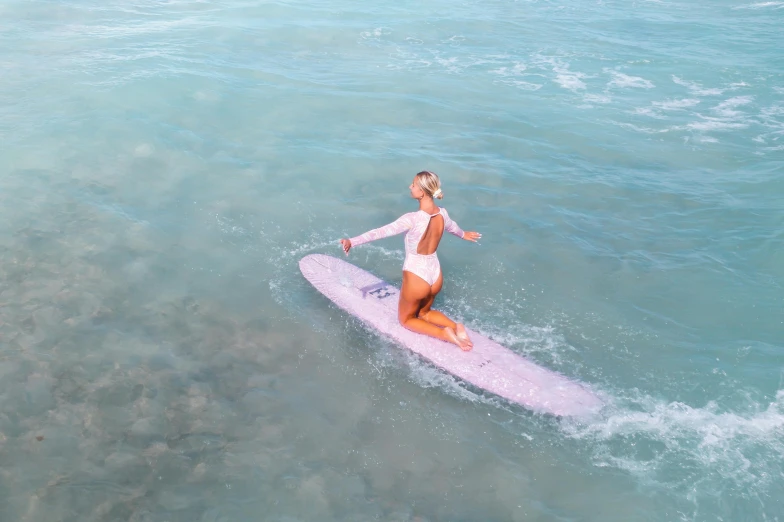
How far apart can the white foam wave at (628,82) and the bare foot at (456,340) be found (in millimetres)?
12997

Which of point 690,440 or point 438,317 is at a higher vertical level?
point 438,317

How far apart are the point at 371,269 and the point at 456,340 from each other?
8.58 feet

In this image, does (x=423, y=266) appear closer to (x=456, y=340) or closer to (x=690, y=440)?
(x=456, y=340)

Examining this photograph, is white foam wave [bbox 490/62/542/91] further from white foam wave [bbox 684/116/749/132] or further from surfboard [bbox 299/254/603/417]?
surfboard [bbox 299/254/603/417]

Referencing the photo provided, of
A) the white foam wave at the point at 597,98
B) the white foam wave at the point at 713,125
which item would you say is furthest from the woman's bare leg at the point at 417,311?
the white foam wave at the point at 597,98

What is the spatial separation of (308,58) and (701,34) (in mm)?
14465

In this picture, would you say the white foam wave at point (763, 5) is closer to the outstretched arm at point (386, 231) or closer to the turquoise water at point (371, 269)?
the turquoise water at point (371, 269)

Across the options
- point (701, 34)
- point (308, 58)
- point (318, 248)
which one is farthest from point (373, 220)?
point (701, 34)

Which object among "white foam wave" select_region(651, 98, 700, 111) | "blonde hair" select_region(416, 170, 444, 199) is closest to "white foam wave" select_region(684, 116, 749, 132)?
"white foam wave" select_region(651, 98, 700, 111)

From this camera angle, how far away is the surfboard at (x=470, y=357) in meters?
7.54

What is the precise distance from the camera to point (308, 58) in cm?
1958

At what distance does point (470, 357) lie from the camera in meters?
8.13

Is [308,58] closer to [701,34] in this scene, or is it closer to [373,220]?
Result: [373,220]

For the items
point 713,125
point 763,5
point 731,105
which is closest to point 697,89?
point 731,105
